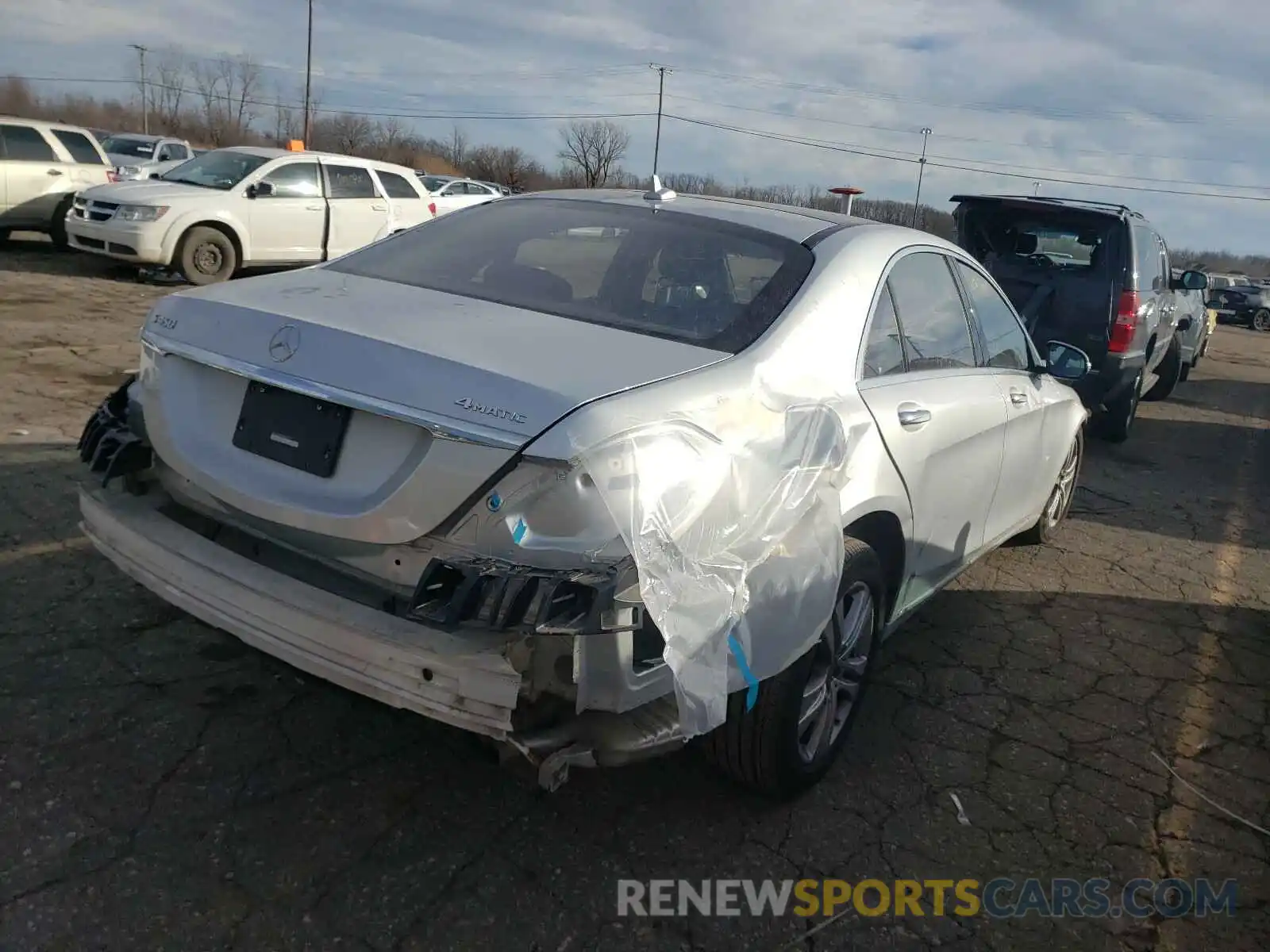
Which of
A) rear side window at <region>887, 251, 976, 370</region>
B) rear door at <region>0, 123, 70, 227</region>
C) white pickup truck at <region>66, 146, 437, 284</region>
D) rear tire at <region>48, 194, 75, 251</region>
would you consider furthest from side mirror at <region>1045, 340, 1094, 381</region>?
rear door at <region>0, 123, 70, 227</region>

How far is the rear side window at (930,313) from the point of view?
3369 mm

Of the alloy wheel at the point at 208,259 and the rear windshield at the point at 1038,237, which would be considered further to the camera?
the alloy wheel at the point at 208,259

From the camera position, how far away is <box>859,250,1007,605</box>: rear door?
3.13m

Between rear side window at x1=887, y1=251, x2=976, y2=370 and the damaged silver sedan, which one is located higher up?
rear side window at x1=887, y1=251, x2=976, y2=370

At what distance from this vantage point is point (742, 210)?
11.6 ft

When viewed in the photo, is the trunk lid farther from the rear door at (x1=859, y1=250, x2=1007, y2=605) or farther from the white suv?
the white suv

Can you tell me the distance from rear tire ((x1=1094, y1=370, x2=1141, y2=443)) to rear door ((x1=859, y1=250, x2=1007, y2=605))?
5059mm

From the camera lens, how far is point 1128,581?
520cm

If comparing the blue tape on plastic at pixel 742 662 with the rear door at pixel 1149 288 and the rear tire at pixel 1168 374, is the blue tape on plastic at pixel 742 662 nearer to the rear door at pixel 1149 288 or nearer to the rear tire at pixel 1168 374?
the rear door at pixel 1149 288

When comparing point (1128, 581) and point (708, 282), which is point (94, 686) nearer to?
point (708, 282)

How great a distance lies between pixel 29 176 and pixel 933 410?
45.3 feet

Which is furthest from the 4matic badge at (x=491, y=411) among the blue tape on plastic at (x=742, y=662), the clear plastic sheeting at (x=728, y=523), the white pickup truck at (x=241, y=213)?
the white pickup truck at (x=241, y=213)

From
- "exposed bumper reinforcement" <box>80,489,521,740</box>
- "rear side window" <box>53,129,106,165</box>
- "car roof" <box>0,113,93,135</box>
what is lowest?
"exposed bumper reinforcement" <box>80,489,521,740</box>

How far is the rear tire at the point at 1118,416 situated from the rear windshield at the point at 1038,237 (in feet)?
3.85
